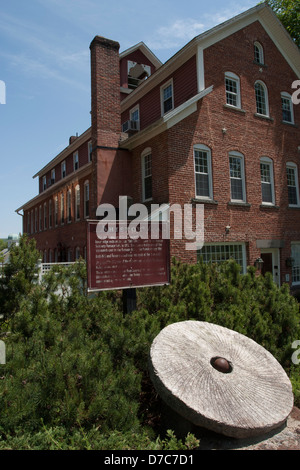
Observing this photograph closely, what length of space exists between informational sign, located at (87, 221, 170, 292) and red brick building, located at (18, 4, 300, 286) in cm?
507

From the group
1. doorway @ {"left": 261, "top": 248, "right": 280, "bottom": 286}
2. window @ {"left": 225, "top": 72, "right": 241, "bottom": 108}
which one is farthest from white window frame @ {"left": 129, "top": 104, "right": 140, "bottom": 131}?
doorway @ {"left": 261, "top": 248, "right": 280, "bottom": 286}

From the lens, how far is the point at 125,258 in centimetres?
550

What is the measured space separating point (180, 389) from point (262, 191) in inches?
460

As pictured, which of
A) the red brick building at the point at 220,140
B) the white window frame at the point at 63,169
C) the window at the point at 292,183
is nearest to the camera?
the red brick building at the point at 220,140

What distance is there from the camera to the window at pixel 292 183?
49.6 feet

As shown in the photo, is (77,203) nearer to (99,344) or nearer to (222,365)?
(99,344)

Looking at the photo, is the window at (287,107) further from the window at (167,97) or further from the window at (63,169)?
the window at (63,169)

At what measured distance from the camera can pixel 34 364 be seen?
12.5 ft

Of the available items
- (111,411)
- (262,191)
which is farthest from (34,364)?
(262,191)

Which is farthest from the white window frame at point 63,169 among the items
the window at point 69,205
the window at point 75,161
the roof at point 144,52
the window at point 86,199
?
the roof at point 144,52

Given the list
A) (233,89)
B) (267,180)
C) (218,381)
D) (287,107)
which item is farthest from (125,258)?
(287,107)

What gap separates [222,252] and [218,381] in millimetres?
8745

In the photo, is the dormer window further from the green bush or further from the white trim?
the green bush

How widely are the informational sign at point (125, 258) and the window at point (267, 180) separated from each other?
30.7 ft
